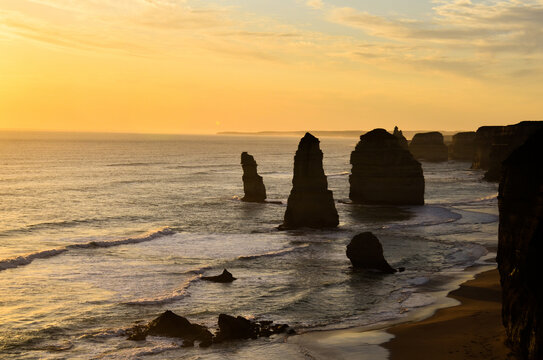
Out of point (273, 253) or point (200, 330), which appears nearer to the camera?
point (200, 330)

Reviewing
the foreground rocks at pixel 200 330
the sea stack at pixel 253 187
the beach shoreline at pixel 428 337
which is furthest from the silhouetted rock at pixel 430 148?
the foreground rocks at pixel 200 330

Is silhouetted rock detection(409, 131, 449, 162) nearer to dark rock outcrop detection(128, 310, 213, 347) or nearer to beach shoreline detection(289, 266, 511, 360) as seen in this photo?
beach shoreline detection(289, 266, 511, 360)

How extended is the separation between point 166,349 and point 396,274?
62.2ft

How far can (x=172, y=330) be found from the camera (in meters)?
27.4

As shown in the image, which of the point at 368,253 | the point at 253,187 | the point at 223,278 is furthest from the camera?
the point at 253,187

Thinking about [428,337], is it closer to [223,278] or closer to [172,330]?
[172,330]

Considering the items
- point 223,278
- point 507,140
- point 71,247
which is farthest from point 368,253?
point 507,140

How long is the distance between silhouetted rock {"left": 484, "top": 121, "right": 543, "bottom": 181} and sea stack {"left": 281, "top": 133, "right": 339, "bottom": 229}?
176ft

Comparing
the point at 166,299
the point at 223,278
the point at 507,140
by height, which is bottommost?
the point at 166,299

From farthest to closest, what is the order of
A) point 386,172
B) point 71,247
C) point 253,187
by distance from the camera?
point 253,187, point 386,172, point 71,247

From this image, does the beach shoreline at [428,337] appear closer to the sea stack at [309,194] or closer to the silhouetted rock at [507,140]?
the sea stack at [309,194]

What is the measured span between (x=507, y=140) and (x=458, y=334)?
92.3 m

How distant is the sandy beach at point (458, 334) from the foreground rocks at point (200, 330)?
519cm

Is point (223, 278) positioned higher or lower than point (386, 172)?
lower
